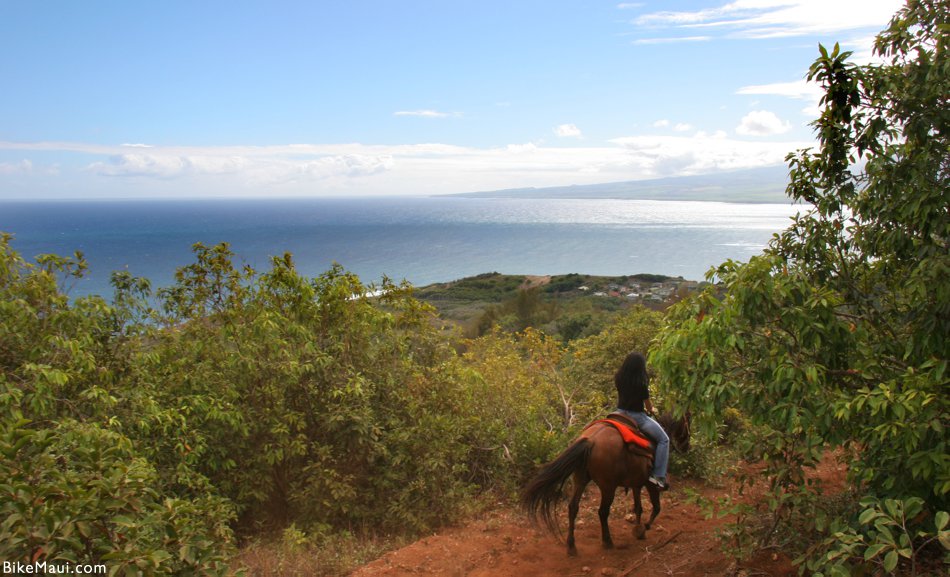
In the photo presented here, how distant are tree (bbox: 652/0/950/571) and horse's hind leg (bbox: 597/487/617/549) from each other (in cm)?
165

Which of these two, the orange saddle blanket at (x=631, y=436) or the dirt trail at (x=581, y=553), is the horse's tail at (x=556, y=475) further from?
the dirt trail at (x=581, y=553)

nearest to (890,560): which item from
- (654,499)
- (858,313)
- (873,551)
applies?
(873,551)

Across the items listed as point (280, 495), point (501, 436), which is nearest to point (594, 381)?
point (501, 436)

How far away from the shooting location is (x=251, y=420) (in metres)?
7.20

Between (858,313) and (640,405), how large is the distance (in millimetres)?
2207

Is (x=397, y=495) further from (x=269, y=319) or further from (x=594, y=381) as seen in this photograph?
(x=594, y=381)

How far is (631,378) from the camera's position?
6102 mm

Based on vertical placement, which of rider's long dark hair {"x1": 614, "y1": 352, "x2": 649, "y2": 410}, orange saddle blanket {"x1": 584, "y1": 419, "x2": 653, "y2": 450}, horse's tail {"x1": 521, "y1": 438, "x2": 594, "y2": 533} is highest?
rider's long dark hair {"x1": 614, "y1": 352, "x2": 649, "y2": 410}

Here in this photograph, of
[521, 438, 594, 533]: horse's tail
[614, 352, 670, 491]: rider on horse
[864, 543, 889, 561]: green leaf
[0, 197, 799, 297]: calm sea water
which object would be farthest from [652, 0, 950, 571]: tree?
[0, 197, 799, 297]: calm sea water

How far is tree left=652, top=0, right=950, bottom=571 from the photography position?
4.05 meters

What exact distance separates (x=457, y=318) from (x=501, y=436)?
33.3 meters

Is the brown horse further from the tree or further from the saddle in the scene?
the tree

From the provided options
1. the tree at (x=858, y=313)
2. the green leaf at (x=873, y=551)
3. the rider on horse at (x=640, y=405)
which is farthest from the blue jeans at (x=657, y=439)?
the green leaf at (x=873, y=551)

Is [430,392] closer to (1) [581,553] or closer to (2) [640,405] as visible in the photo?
(1) [581,553]
